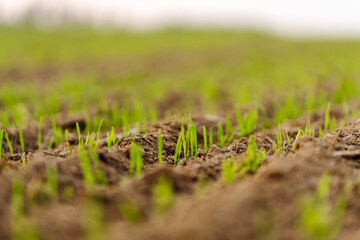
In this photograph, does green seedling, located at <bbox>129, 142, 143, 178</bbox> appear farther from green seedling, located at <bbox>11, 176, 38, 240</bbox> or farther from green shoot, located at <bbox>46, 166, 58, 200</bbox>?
green seedling, located at <bbox>11, 176, 38, 240</bbox>

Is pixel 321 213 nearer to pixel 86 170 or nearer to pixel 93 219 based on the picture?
pixel 93 219

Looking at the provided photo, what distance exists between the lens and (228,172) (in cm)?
128

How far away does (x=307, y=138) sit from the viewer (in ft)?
4.76

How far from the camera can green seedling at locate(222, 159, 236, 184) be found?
1.26 m

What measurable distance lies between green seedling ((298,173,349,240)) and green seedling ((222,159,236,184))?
0.27m

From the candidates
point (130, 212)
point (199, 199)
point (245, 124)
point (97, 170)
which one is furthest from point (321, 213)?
point (245, 124)

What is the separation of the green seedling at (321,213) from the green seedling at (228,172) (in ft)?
0.89

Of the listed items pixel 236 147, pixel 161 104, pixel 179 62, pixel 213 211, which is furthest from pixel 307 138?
pixel 179 62

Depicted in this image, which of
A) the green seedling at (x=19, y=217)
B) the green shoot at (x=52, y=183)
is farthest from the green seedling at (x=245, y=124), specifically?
the green seedling at (x=19, y=217)

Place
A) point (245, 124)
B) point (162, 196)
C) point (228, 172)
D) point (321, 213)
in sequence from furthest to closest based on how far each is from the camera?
point (245, 124) → point (228, 172) → point (162, 196) → point (321, 213)

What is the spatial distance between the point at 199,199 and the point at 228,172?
0.22 m

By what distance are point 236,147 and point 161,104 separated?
2159 mm

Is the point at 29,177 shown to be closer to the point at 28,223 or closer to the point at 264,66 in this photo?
the point at 28,223

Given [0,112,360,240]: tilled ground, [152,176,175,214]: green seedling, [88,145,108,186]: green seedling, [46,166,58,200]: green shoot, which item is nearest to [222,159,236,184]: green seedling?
[0,112,360,240]: tilled ground
